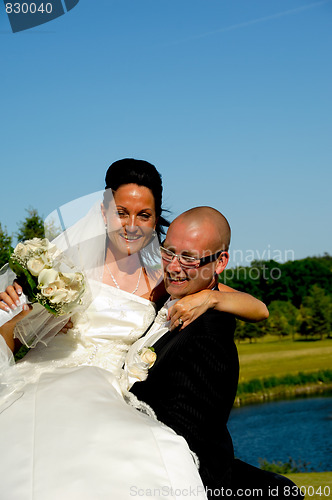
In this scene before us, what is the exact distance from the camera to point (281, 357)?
35812 mm

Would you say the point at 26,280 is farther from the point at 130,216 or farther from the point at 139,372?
the point at 130,216

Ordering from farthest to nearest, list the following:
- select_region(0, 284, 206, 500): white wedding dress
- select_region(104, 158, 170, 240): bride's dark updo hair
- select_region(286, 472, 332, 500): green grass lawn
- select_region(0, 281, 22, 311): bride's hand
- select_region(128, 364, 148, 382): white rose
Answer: select_region(286, 472, 332, 500): green grass lawn < select_region(104, 158, 170, 240): bride's dark updo hair < select_region(128, 364, 148, 382): white rose < select_region(0, 281, 22, 311): bride's hand < select_region(0, 284, 206, 500): white wedding dress

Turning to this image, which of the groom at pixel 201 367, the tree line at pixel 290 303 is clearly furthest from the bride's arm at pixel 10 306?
the tree line at pixel 290 303

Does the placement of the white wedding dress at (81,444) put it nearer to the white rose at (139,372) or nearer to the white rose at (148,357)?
the white rose at (139,372)

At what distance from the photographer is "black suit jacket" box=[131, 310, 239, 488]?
329 cm

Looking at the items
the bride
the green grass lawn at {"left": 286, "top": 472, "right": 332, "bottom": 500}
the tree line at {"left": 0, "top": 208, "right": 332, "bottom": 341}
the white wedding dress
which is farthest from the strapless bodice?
the tree line at {"left": 0, "top": 208, "right": 332, "bottom": 341}

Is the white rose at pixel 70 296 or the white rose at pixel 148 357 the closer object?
the white rose at pixel 70 296

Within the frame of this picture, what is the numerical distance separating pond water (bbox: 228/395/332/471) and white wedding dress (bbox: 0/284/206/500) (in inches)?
838

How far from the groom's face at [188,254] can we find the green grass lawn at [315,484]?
4796 millimetres

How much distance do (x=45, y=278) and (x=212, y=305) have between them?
3.86ft

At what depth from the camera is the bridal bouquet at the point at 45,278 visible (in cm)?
339

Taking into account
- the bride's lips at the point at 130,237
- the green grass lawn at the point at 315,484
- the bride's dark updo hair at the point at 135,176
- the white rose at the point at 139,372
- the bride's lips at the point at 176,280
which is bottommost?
the green grass lawn at the point at 315,484

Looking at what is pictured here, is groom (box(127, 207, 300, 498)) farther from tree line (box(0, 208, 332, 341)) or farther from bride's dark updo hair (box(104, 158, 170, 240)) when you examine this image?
tree line (box(0, 208, 332, 341))

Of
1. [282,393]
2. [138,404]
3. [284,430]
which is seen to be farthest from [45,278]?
[282,393]
